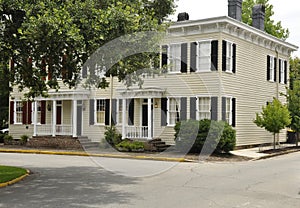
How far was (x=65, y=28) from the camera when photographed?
11.2m

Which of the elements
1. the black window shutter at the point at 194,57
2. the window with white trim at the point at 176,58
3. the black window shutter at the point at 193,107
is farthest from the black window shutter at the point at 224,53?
the window with white trim at the point at 176,58

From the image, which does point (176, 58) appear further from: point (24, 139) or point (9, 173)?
point (9, 173)

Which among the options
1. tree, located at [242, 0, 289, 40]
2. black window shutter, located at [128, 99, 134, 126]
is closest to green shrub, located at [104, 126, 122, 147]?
black window shutter, located at [128, 99, 134, 126]

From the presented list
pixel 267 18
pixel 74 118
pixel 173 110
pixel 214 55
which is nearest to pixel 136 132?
pixel 173 110

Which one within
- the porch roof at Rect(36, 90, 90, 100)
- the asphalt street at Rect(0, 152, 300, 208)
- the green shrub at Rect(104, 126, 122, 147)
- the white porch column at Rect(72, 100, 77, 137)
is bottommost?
the asphalt street at Rect(0, 152, 300, 208)

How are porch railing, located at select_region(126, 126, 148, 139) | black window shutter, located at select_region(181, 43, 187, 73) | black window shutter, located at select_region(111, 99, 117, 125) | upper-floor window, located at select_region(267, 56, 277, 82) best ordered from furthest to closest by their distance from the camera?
upper-floor window, located at select_region(267, 56, 277, 82) < black window shutter, located at select_region(111, 99, 117, 125) < porch railing, located at select_region(126, 126, 148, 139) < black window shutter, located at select_region(181, 43, 187, 73)

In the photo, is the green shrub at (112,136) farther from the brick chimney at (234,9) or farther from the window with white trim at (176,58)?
the brick chimney at (234,9)

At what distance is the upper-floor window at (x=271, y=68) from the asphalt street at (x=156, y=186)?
11.6 meters

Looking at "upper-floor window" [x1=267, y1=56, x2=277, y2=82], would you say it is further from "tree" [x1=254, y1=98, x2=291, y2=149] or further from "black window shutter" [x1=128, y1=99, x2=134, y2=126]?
"black window shutter" [x1=128, y1=99, x2=134, y2=126]

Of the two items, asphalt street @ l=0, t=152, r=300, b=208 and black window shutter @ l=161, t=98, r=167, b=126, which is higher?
black window shutter @ l=161, t=98, r=167, b=126

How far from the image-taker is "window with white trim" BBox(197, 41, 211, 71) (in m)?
24.9

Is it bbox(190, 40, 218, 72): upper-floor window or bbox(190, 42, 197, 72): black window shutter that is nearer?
bbox(190, 40, 218, 72): upper-floor window

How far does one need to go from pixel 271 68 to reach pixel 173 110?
317 inches

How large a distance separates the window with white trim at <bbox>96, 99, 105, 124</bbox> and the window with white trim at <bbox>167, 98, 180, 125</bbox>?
5.25 m
